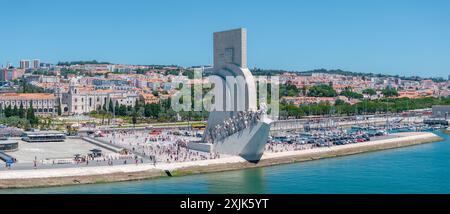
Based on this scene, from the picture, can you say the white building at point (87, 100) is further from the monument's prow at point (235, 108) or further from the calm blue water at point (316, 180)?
the calm blue water at point (316, 180)

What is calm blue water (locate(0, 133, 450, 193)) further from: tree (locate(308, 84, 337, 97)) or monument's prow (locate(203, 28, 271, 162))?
tree (locate(308, 84, 337, 97))

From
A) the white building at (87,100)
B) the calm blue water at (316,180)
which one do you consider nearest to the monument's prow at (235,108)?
the calm blue water at (316,180)

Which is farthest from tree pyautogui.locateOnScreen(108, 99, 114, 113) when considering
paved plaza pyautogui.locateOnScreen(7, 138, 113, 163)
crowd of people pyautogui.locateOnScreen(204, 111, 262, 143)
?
crowd of people pyautogui.locateOnScreen(204, 111, 262, 143)

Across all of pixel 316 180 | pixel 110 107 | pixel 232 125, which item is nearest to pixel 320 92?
pixel 110 107

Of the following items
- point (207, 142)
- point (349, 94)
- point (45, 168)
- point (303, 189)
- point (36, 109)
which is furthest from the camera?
point (349, 94)

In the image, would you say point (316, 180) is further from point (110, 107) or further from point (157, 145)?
point (110, 107)

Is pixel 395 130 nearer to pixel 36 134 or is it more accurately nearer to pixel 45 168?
pixel 36 134
